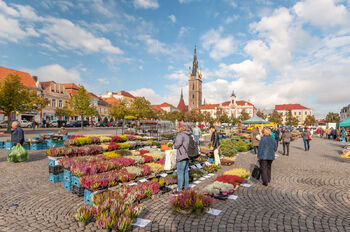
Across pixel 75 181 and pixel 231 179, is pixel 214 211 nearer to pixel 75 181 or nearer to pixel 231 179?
pixel 231 179

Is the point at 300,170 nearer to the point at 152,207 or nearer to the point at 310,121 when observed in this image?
the point at 152,207

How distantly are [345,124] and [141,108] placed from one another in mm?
34728

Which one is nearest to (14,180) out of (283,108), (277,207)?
(277,207)


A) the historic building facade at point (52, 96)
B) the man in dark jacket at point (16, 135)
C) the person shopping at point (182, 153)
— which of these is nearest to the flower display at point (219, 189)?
the person shopping at point (182, 153)

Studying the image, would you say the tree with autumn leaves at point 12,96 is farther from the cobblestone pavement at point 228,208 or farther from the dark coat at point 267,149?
the dark coat at point 267,149

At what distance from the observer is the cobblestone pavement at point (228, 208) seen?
3918 mm

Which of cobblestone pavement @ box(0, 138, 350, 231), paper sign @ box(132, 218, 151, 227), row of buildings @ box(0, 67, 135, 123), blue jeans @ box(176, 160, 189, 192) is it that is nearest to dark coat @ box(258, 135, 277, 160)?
cobblestone pavement @ box(0, 138, 350, 231)

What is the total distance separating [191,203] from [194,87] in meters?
132

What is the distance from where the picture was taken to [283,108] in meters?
114

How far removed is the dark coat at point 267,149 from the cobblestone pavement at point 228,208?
101 cm

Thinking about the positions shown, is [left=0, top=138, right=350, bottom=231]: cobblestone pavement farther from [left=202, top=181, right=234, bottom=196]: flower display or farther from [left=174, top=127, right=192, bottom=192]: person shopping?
[left=174, top=127, right=192, bottom=192]: person shopping

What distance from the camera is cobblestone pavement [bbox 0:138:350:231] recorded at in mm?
3918

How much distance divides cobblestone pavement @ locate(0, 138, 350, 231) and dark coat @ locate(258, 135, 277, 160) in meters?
1.01

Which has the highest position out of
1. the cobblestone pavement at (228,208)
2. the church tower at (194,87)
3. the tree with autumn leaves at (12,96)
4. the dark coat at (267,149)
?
the church tower at (194,87)
